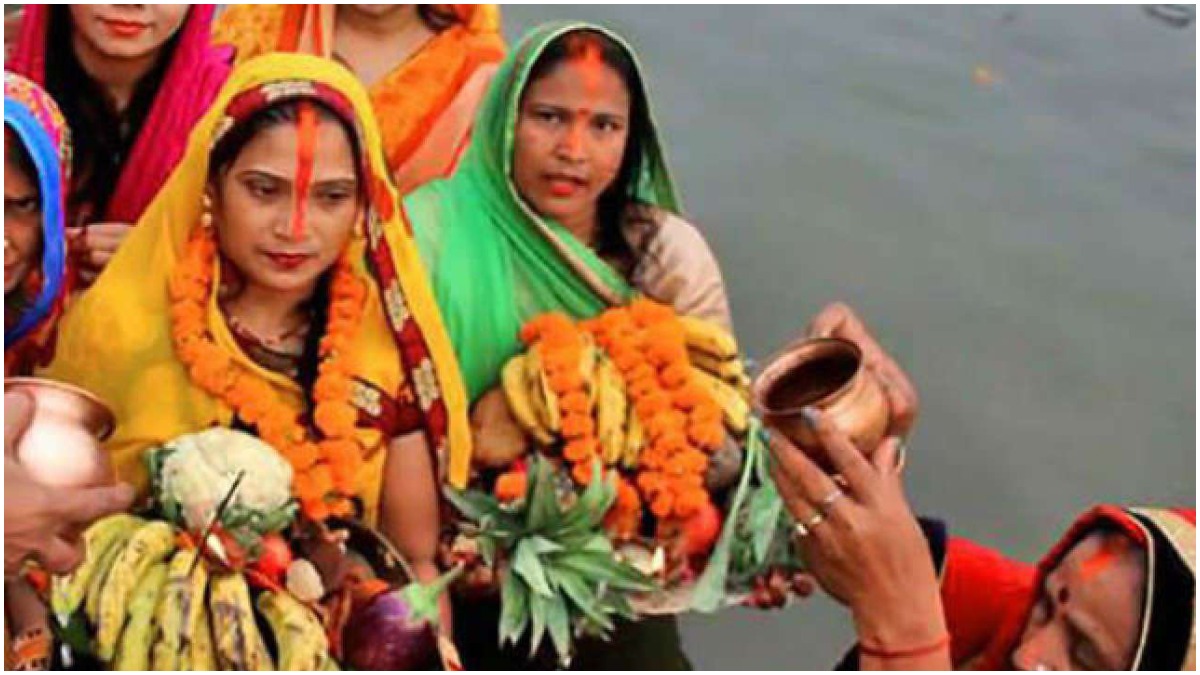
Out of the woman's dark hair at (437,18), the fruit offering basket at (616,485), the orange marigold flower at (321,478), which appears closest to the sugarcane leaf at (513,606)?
the fruit offering basket at (616,485)

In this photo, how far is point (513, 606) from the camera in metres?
2.64

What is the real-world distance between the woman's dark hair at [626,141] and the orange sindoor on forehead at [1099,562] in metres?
1.18

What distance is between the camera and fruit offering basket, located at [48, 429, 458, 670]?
2.18 metres

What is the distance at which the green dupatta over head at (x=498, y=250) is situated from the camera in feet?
9.31

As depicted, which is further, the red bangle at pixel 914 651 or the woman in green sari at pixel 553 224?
the woman in green sari at pixel 553 224

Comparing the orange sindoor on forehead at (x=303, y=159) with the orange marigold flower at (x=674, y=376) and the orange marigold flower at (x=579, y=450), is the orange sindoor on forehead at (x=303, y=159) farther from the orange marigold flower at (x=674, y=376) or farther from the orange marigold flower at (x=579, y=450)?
the orange marigold flower at (x=674, y=376)

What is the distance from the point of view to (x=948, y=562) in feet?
7.60

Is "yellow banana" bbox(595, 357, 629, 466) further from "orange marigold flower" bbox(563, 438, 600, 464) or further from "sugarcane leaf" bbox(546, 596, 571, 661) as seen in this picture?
"sugarcane leaf" bbox(546, 596, 571, 661)

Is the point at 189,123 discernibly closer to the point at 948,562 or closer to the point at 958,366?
the point at 948,562

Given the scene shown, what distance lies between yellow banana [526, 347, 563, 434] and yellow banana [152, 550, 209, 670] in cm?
67

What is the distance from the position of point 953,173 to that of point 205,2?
2.36 meters

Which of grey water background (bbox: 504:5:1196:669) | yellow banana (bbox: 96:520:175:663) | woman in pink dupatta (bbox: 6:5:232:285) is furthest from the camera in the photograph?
grey water background (bbox: 504:5:1196:669)

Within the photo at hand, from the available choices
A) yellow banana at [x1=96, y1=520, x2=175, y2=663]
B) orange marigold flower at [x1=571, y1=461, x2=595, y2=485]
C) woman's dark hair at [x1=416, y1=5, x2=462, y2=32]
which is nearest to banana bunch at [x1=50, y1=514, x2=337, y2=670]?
yellow banana at [x1=96, y1=520, x2=175, y2=663]

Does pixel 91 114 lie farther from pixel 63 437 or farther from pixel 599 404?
pixel 63 437
